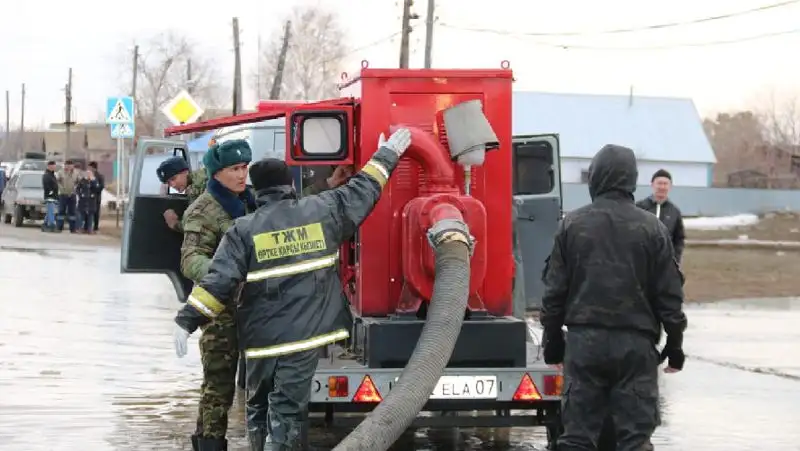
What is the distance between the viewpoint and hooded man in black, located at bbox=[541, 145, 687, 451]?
635cm

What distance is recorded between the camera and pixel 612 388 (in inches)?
252

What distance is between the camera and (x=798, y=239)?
43562 mm

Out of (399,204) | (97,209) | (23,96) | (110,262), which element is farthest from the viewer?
(23,96)

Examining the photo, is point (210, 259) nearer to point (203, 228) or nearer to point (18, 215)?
point (203, 228)

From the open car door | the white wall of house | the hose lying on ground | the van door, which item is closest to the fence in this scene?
the white wall of house

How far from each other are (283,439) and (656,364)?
1937mm

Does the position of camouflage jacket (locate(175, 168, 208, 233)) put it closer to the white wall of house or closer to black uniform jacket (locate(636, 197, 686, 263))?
black uniform jacket (locate(636, 197, 686, 263))

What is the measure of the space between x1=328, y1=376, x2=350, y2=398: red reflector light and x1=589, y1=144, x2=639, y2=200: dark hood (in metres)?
2.04

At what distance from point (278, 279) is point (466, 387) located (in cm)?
154

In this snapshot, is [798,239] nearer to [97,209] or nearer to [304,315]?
[97,209]

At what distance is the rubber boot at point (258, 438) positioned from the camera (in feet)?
23.8

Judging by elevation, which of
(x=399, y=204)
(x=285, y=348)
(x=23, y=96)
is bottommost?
(x=285, y=348)

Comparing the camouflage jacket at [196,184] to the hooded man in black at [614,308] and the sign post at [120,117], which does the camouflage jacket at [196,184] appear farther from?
the sign post at [120,117]

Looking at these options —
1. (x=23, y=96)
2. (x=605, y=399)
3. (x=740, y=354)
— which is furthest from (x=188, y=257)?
(x=23, y=96)
